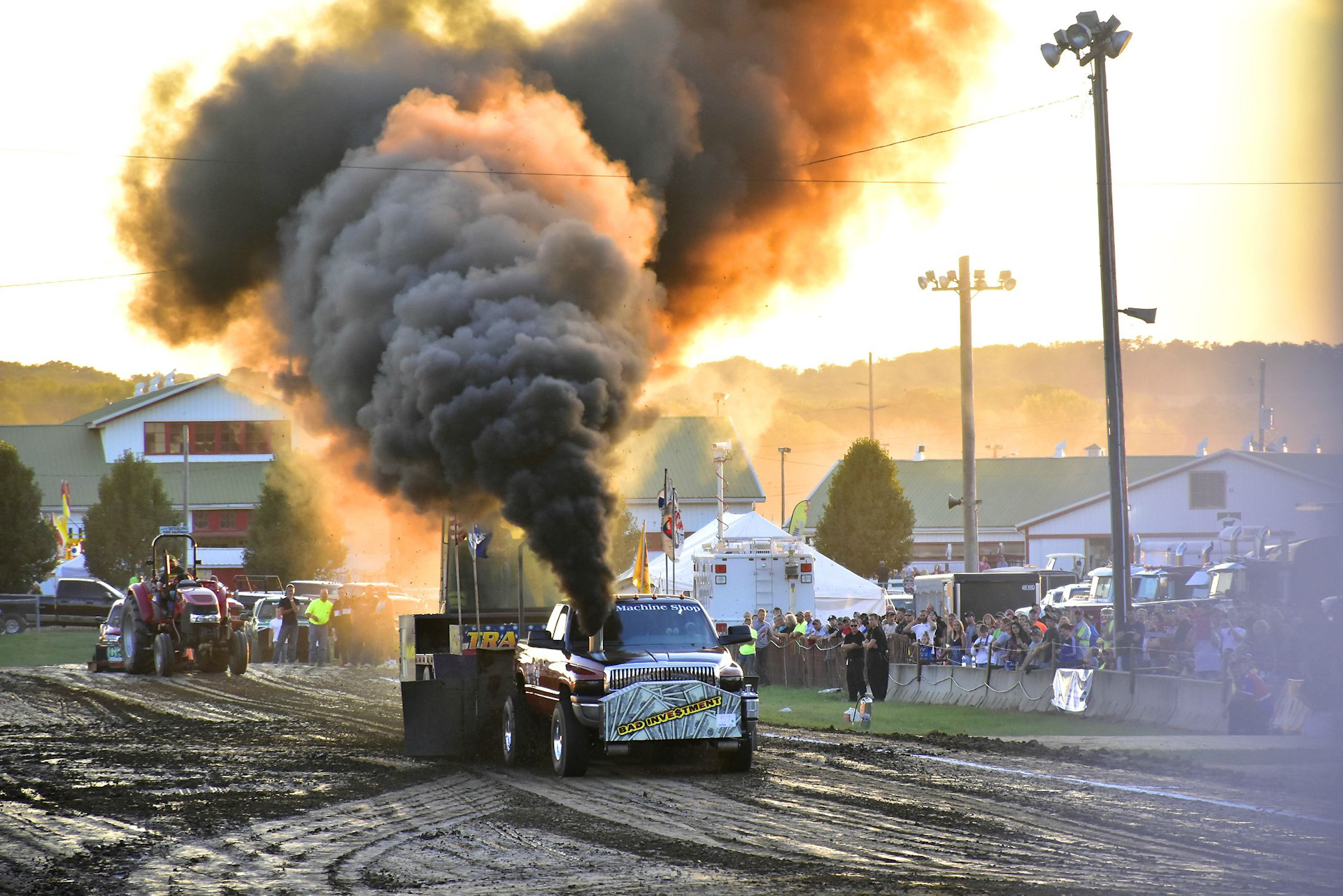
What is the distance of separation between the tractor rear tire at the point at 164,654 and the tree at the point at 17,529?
1151 inches

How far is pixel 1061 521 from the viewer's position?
229ft

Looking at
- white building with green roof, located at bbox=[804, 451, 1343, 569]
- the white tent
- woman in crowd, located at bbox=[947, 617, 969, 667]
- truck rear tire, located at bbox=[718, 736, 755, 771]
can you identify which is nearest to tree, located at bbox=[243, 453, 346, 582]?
the white tent

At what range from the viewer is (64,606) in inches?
1972

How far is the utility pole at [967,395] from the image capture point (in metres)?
35.5

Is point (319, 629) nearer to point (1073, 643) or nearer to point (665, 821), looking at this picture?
point (1073, 643)

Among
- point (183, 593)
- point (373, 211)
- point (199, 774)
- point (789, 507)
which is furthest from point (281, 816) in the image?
point (789, 507)

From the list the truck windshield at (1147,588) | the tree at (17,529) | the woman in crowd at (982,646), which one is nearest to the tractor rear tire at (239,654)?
the woman in crowd at (982,646)

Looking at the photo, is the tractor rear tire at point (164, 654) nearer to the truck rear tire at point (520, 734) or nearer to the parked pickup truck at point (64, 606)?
the truck rear tire at point (520, 734)

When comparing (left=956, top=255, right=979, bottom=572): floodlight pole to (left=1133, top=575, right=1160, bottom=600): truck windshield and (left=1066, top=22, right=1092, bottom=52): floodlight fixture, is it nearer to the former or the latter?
(left=1133, top=575, right=1160, bottom=600): truck windshield

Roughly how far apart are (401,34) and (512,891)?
708 inches

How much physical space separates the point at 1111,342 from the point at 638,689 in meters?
12.0

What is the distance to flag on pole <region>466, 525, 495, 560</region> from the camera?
58.5 ft

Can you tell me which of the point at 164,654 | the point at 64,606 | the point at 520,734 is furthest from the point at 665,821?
the point at 64,606

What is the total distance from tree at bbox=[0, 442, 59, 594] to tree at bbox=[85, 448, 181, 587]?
5423 mm
